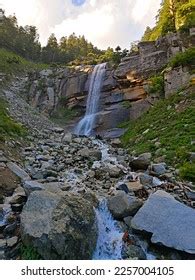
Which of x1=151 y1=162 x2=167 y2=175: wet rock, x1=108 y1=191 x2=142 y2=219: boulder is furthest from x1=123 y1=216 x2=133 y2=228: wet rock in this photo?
x1=151 y1=162 x2=167 y2=175: wet rock

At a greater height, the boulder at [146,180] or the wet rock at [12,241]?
the boulder at [146,180]

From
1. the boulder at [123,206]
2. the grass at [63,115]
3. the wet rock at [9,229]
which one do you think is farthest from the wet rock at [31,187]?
the grass at [63,115]

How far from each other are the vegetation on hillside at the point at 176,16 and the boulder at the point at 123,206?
76.2ft

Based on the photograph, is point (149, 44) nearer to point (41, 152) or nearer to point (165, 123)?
point (165, 123)

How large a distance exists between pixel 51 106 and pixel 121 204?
84.8 feet

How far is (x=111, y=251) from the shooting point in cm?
685

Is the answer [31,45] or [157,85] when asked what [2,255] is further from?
[31,45]

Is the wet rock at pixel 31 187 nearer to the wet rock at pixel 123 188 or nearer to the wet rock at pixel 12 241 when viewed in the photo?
the wet rock at pixel 12 241

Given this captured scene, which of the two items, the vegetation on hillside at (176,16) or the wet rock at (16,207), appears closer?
the wet rock at (16,207)

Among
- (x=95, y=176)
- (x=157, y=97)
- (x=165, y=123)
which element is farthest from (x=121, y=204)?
(x=157, y=97)

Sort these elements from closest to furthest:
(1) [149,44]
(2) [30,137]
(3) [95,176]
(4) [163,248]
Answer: (4) [163,248] → (3) [95,176] → (2) [30,137] → (1) [149,44]

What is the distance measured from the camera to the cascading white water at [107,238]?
671 cm

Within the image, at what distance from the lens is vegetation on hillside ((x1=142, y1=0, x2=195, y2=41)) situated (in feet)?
96.8

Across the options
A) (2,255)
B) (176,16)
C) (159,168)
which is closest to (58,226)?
(2,255)
